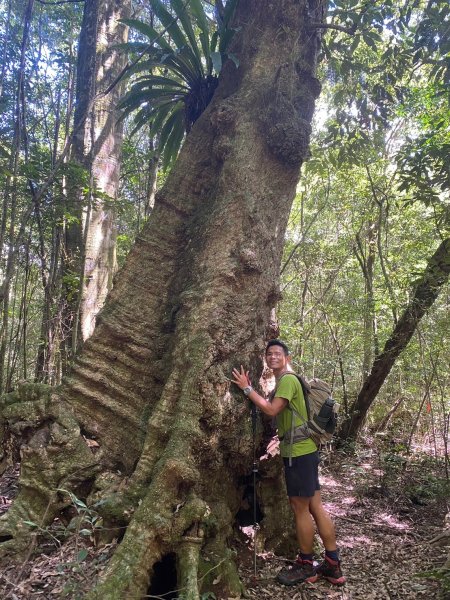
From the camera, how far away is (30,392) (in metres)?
3.84

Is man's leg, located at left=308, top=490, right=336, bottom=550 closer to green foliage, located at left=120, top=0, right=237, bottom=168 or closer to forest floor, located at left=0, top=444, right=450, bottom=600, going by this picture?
forest floor, located at left=0, top=444, right=450, bottom=600

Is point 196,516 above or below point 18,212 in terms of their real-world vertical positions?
below

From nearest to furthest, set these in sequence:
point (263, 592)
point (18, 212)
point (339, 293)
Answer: point (263, 592) < point (18, 212) < point (339, 293)

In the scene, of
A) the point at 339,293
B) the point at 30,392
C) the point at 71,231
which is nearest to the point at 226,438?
the point at 30,392

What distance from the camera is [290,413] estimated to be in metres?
3.72

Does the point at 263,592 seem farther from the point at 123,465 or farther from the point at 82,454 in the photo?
the point at 82,454

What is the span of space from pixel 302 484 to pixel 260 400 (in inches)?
30.9

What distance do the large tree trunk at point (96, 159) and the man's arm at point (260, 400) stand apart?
11.7 feet

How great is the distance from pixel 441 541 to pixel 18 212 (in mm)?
6669

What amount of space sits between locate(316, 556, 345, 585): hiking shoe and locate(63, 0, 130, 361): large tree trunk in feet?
14.0

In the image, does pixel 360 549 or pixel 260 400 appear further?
pixel 360 549

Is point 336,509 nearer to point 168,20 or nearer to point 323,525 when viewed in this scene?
point 323,525

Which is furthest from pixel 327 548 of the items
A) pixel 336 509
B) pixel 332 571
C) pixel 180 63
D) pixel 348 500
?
pixel 180 63

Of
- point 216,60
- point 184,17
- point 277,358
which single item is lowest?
point 277,358
